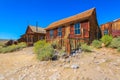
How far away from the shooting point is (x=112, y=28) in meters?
17.7

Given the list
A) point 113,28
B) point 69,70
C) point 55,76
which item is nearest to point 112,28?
point 113,28

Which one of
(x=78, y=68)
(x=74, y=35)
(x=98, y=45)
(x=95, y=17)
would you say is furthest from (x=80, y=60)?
(x=95, y=17)

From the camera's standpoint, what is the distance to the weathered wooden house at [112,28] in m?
16.8

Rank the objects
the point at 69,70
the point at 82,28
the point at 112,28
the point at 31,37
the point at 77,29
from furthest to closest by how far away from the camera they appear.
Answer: the point at 31,37, the point at 112,28, the point at 77,29, the point at 82,28, the point at 69,70

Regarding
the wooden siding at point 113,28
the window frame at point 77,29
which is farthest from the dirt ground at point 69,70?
the wooden siding at point 113,28

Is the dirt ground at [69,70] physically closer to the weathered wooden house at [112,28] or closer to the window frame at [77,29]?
the window frame at [77,29]

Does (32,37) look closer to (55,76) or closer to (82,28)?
(82,28)

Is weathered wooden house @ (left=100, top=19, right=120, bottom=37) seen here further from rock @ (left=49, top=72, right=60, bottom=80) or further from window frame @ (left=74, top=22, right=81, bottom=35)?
rock @ (left=49, top=72, right=60, bottom=80)

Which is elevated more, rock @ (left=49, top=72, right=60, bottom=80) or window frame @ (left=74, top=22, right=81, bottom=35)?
window frame @ (left=74, top=22, right=81, bottom=35)

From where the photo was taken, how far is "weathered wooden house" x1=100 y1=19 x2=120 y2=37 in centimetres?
1682

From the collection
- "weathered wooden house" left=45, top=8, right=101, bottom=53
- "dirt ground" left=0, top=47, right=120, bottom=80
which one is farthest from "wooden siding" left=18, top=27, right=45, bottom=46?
"dirt ground" left=0, top=47, right=120, bottom=80

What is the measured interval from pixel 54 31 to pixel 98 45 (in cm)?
1018

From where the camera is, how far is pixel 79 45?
34.5 feet

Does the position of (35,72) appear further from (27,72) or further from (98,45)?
(98,45)
